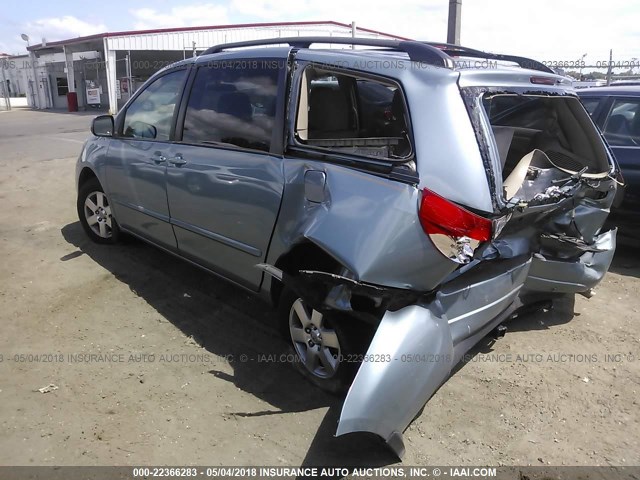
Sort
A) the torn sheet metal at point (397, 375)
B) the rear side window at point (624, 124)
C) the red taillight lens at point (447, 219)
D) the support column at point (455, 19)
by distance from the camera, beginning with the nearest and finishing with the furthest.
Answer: the torn sheet metal at point (397, 375) < the red taillight lens at point (447, 219) < the rear side window at point (624, 124) < the support column at point (455, 19)

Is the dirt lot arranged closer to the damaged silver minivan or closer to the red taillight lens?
the damaged silver minivan

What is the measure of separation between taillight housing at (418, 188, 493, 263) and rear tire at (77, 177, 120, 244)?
3.65 meters

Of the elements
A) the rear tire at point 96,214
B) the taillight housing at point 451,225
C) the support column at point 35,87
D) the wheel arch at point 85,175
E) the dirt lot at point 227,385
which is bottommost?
the dirt lot at point 227,385

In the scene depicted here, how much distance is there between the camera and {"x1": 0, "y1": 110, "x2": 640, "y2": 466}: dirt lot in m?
2.65

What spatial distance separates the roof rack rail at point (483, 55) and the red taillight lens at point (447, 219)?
3.74 feet

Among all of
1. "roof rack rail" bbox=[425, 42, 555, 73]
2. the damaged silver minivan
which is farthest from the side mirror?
"roof rack rail" bbox=[425, 42, 555, 73]

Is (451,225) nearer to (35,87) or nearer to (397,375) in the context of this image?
(397,375)

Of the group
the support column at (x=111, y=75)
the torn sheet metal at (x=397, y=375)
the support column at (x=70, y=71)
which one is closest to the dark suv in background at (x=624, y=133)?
the torn sheet metal at (x=397, y=375)

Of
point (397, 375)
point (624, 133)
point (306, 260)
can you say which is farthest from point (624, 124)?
point (397, 375)

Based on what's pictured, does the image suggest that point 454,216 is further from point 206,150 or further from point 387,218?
point 206,150

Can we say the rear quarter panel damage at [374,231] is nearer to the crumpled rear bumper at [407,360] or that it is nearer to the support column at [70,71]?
the crumpled rear bumper at [407,360]

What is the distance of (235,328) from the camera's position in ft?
12.5

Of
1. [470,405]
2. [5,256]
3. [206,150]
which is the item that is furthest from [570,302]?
[5,256]

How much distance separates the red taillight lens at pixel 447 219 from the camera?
2404 mm
